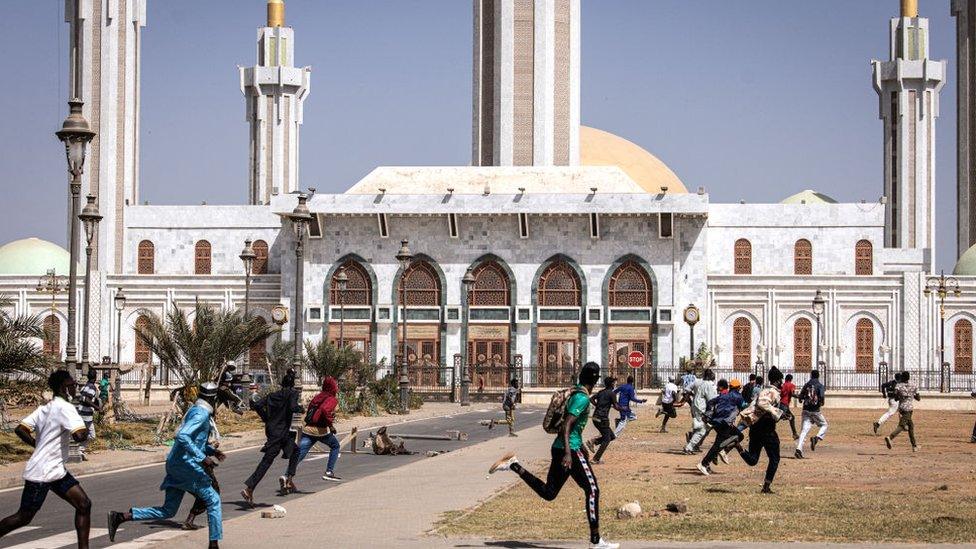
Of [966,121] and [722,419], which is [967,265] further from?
[722,419]

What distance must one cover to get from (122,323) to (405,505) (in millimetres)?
48635

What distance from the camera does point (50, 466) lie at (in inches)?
438

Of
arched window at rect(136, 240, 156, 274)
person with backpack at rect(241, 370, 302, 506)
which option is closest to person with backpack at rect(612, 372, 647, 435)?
person with backpack at rect(241, 370, 302, 506)

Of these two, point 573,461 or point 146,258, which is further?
point 146,258

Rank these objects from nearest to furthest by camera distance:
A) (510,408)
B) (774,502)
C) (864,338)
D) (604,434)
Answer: (774,502)
(604,434)
(510,408)
(864,338)

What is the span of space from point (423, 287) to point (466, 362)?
11.9ft

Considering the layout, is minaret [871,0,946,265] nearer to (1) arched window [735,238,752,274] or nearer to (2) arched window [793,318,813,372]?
(1) arched window [735,238,752,274]

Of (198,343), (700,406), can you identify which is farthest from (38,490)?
(198,343)

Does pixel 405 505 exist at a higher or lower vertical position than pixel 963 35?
lower

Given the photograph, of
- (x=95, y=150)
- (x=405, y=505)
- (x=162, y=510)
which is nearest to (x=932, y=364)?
(x=95, y=150)

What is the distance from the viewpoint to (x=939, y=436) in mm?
30906

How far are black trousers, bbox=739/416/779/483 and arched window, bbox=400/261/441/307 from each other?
134 feet

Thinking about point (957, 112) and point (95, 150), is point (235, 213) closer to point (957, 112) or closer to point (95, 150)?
point (95, 150)

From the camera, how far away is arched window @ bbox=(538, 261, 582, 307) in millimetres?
57625
